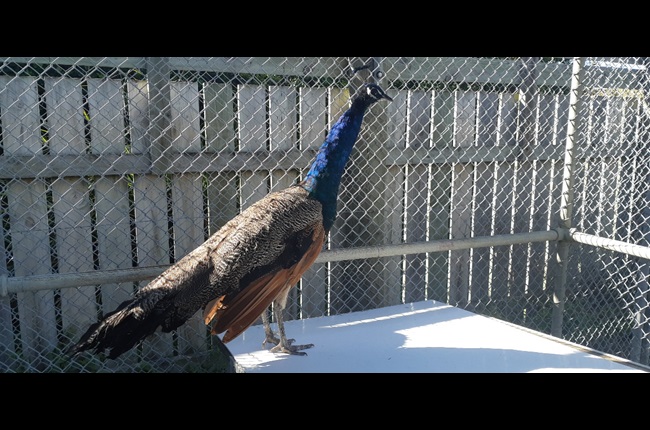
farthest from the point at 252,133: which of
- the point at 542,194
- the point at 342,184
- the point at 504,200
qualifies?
the point at 542,194

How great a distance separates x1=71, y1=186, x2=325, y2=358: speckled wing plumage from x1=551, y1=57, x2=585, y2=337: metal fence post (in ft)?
6.12

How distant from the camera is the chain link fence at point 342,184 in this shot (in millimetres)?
2619

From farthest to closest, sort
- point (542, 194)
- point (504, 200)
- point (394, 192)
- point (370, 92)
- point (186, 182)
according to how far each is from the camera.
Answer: point (542, 194)
point (504, 200)
point (394, 192)
point (186, 182)
point (370, 92)

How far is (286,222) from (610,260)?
10.8 feet

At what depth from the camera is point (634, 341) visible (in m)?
3.73

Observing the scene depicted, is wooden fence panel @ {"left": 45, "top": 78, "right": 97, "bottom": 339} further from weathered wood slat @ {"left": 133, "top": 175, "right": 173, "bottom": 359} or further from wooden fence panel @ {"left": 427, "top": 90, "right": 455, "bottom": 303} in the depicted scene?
wooden fence panel @ {"left": 427, "top": 90, "right": 455, "bottom": 303}

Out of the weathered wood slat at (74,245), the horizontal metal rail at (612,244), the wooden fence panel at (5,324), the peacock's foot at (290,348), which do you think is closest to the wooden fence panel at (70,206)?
the weathered wood slat at (74,245)

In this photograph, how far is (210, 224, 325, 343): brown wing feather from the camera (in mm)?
2084

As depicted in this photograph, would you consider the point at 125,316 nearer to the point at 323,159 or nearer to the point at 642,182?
the point at 323,159

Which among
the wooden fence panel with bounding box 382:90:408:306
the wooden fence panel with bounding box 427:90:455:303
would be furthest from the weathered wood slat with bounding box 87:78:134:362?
the wooden fence panel with bounding box 427:90:455:303

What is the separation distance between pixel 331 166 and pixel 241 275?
71cm

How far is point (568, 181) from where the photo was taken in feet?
10.5

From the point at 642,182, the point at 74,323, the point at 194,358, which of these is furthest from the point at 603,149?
the point at 74,323

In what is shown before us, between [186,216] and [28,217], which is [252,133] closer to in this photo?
[186,216]
